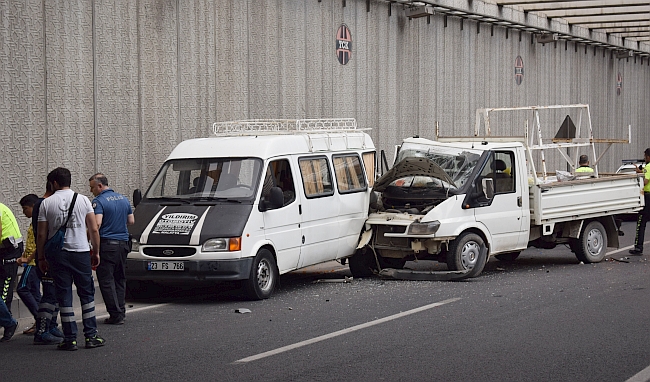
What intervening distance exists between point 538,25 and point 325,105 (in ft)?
35.1

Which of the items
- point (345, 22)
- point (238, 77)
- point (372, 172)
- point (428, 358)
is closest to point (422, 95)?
point (345, 22)

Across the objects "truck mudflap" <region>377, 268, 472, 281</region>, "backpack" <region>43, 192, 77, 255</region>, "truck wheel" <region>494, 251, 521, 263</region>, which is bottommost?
"truck wheel" <region>494, 251, 521, 263</region>

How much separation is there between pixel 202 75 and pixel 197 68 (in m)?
0.17

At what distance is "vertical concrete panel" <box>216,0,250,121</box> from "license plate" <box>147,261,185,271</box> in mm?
6000

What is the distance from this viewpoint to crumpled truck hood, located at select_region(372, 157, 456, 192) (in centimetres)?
1420

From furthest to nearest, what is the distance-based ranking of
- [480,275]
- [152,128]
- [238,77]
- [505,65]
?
[505,65] < [238,77] < [152,128] < [480,275]

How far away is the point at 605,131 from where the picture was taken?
35.2 m

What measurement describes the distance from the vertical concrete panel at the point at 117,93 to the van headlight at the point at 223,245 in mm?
4034

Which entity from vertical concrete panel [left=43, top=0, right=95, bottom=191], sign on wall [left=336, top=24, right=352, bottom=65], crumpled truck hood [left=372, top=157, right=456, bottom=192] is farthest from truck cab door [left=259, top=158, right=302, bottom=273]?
sign on wall [left=336, top=24, right=352, bottom=65]

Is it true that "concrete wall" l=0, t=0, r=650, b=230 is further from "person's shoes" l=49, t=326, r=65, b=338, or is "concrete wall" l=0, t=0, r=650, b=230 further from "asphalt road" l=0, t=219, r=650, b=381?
"person's shoes" l=49, t=326, r=65, b=338

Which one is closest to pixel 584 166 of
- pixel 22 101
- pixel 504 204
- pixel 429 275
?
pixel 504 204

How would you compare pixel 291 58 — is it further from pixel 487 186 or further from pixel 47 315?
pixel 47 315

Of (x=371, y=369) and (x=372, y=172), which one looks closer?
(x=371, y=369)

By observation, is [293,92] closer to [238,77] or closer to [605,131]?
[238,77]
